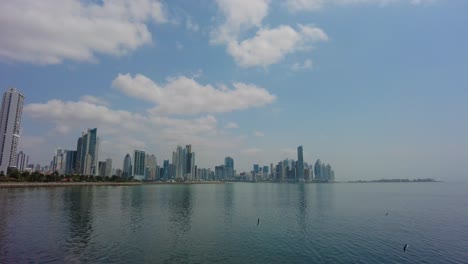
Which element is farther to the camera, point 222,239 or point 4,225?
point 4,225

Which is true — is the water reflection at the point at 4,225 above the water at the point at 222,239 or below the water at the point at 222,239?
above

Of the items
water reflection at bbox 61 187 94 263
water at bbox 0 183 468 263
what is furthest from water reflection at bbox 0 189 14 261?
water reflection at bbox 61 187 94 263

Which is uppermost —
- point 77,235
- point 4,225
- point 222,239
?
point 4,225

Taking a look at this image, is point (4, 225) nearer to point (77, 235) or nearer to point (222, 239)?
point (77, 235)

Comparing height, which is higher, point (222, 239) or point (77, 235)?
point (77, 235)

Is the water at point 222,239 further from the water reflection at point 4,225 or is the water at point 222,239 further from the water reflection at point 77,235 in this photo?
the water reflection at point 4,225

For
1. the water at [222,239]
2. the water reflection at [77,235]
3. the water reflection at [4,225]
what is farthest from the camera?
the water reflection at [4,225]

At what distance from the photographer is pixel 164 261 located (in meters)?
41.6

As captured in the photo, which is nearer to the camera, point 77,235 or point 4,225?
point 77,235

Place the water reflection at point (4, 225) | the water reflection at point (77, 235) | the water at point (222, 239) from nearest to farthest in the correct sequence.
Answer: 1. the water reflection at point (77, 235)
2. the water at point (222, 239)
3. the water reflection at point (4, 225)

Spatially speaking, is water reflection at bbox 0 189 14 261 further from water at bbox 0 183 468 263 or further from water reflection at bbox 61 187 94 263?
water reflection at bbox 61 187 94 263

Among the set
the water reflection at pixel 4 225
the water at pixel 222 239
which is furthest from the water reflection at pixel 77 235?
the water reflection at pixel 4 225

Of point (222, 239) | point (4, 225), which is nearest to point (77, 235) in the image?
point (4, 225)

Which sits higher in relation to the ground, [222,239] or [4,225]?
[4,225]
